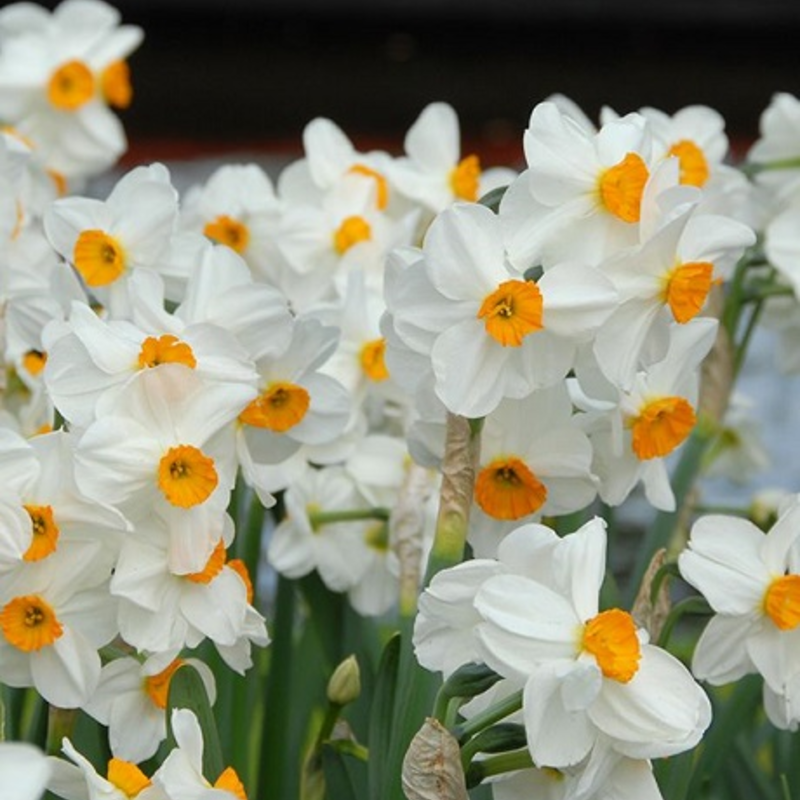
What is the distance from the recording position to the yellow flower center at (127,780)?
111 cm

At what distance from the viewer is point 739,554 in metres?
1.30

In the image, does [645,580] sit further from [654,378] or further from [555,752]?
[555,752]

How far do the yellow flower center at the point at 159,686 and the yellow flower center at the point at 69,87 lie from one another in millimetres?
1099

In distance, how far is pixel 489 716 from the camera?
45.4 inches

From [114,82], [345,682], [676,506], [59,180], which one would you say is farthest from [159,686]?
[114,82]

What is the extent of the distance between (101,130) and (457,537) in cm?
118

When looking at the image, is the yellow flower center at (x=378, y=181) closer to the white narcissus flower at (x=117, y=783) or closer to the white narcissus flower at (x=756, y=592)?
the white narcissus flower at (x=756, y=592)

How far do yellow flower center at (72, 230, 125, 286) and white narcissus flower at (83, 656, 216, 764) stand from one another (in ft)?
1.07

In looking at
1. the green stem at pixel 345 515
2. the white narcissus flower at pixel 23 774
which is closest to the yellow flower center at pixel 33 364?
the green stem at pixel 345 515

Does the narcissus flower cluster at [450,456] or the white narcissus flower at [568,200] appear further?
the white narcissus flower at [568,200]

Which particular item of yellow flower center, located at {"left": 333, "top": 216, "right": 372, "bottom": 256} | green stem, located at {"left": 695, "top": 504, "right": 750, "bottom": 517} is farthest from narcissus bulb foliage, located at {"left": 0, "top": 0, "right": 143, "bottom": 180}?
green stem, located at {"left": 695, "top": 504, "right": 750, "bottom": 517}

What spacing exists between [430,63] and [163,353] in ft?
13.5

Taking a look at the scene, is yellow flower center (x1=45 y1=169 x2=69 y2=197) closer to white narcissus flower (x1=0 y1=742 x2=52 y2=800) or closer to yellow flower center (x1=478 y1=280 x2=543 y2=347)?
yellow flower center (x1=478 y1=280 x2=543 y2=347)

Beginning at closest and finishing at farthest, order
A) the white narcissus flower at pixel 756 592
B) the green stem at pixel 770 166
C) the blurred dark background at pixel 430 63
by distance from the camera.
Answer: the white narcissus flower at pixel 756 592 → the green stem at pixel 770 166 → the blurred dark background at pixel 430 63
